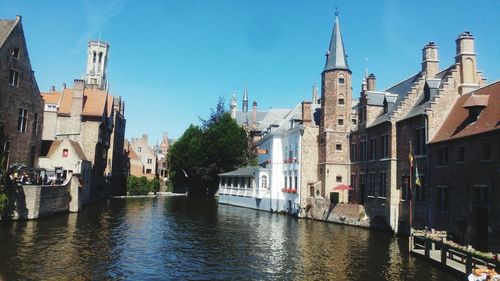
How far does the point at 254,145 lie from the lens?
83250 millimetres

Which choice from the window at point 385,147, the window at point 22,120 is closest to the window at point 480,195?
the window at point 385,147

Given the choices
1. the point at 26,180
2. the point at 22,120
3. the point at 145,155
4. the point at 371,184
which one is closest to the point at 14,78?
the point at 22,120

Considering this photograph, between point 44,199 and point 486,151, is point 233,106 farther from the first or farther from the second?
point 486,151

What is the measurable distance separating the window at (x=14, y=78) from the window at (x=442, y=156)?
3882 centimetres

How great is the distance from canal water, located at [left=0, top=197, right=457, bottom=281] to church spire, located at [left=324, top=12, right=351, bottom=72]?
60.8 feet

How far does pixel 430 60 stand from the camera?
3747 cm

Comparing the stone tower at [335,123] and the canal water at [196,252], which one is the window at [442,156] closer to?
the canal water at [196,252]

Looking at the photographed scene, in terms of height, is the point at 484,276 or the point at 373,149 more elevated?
the point at 373,149

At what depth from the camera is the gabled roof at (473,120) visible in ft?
84.6

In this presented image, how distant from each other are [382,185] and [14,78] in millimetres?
36591

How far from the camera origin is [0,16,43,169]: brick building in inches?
1567

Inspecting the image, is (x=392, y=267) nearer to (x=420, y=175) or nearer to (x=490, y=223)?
(x=490, y=223)

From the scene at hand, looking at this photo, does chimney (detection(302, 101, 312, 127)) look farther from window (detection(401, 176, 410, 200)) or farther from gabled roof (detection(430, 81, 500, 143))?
gabled roof (detection(430, 81, 500, 143))

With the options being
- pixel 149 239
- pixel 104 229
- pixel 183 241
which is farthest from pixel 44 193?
pixel 183 241
